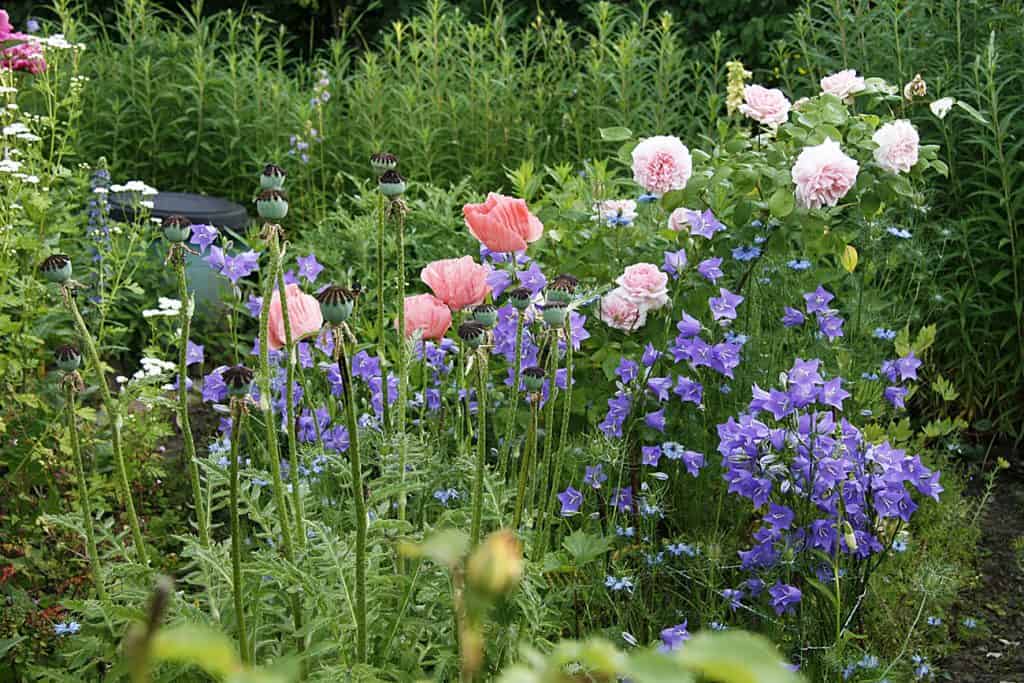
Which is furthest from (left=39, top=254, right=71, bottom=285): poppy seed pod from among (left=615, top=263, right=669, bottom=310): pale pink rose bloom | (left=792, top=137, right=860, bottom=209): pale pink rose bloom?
(left=792, top=137, right=860, bottom=209): pale pink rose bloom

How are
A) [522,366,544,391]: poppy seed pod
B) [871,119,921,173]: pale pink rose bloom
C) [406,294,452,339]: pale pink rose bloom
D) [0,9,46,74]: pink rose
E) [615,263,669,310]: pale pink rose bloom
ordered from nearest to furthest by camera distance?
[522,366,544,391]: poppy seed pod → [406,294,452,339]: pale pink rose bloom → [615,263,669,310]: pale pink rose bloom → [871,119,921,173]: pale pink rose bloom → [0,9,46,74]: pink rose

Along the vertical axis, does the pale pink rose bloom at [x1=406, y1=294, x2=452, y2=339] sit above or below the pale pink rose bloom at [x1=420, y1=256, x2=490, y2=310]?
below

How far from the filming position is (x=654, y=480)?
8.80 ft

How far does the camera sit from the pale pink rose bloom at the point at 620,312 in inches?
105

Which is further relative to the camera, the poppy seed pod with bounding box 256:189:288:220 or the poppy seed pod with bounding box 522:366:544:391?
the poppy seed pod with bounding box 522:366:544:391

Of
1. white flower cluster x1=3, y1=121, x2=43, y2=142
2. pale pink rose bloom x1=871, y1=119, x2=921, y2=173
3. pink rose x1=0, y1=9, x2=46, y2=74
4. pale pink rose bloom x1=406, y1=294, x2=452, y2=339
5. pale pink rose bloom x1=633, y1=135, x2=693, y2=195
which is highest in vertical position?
pink rose x1=0, y1=9, x2=46, y2=74

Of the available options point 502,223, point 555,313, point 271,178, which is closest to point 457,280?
point 502,223

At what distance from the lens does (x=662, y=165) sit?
9.27 ft

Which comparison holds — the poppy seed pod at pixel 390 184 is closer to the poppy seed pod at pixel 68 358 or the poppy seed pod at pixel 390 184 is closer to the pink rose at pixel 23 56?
the poppy seed pod at pixel 68 358

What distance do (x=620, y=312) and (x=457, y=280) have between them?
3.10 feet

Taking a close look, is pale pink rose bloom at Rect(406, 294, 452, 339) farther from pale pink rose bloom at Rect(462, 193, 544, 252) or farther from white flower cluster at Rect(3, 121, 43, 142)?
white flower cluster at Rect(3, 121, 43, 142)

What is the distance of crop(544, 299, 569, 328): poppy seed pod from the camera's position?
5.22ft

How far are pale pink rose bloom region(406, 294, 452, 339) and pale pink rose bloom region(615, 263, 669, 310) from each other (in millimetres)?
→ 706

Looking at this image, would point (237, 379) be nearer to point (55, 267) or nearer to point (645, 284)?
point (55, 267)
